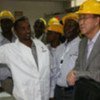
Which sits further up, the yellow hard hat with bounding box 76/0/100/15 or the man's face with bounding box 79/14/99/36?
the yellow hard hat with bounding box 76/0/100/15

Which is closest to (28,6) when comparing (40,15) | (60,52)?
(40,15)

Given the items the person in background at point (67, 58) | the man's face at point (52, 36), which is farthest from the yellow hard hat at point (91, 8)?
the man's face at point (52, 36)

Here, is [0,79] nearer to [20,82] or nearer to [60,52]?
[20,82]

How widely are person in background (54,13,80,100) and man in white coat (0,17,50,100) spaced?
0.30m

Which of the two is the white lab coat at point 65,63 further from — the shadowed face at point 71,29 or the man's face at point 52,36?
the man's face at point 52,36

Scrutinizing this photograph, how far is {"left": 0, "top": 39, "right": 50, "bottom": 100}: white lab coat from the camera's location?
9.73 ft

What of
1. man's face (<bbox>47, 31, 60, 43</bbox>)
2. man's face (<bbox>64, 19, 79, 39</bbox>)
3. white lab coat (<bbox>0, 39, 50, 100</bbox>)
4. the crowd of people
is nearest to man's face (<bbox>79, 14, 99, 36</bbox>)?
the crowd of people

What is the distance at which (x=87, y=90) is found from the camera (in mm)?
1582

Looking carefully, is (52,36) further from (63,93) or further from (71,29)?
(63,93)

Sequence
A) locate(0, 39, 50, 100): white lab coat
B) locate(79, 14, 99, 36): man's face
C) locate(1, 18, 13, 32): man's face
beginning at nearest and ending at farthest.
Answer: locate(79, 14, 99, 36): man's face → locate(0, 39, 50, 100): white lab coat → locate(1, 18, 13, 32): man's face

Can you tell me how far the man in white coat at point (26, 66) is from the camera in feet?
9.73

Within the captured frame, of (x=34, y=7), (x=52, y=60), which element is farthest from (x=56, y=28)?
(x=34, y=7)

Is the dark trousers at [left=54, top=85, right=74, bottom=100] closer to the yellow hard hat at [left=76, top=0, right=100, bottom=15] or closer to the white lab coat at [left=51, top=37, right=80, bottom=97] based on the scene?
the white lab coat at [left=51, top=37, right=80, bottom=97]

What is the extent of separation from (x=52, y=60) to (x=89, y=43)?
1141 mm
